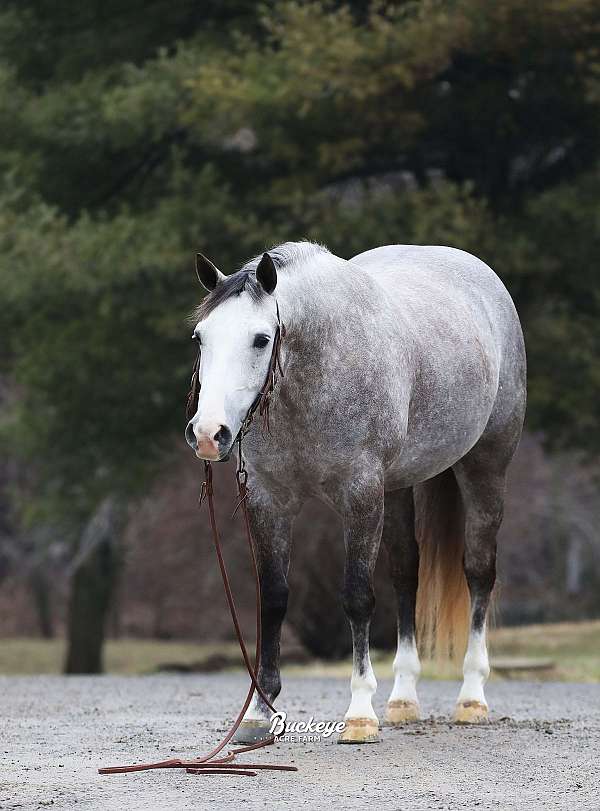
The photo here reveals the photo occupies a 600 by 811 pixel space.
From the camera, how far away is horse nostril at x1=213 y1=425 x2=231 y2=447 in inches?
189

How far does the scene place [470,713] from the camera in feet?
21.7

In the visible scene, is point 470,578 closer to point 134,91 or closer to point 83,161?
point 134,91

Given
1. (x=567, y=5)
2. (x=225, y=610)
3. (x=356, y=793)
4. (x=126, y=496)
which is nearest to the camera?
(x=356, y=793)

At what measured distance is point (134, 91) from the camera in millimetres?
13000

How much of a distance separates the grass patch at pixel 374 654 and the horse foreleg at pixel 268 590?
173 cm

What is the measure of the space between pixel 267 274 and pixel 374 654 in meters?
11.5

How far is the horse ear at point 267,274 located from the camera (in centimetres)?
516

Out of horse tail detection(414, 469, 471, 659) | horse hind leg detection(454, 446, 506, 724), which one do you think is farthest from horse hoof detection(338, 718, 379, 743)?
horse tail detection(414, 469, 471, 659)

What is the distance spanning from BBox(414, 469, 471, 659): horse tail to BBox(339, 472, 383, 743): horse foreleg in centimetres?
139

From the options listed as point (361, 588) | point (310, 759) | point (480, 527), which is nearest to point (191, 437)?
point (361, 588)

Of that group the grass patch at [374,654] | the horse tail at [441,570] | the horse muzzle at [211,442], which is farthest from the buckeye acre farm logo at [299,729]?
the horse muzzle at [211,442]

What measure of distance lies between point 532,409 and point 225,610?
11.3 meters

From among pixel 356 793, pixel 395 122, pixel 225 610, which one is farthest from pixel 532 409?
pixel 225 610

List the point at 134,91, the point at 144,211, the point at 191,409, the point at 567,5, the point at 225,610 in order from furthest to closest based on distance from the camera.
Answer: the point at 225,610
the point at 144,211
the point at 134,91
the point at 567,5
the point at 191,409
